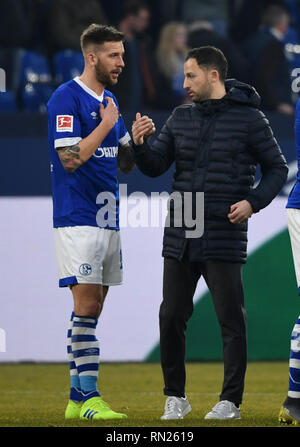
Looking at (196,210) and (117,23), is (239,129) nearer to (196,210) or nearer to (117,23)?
(196,210)

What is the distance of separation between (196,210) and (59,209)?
72 cm

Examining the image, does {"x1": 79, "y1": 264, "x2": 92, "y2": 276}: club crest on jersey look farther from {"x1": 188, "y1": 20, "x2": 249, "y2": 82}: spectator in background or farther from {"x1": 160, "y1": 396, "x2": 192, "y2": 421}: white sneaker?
{"x1": 188, "y1": 20, "x2": 249, "y2": 82}: spectator in background

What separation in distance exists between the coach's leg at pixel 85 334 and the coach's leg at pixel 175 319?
1.18 feet

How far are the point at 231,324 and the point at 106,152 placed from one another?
112 cm

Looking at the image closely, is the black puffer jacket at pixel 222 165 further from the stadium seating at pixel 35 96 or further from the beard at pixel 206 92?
the stadium seating at pixel 35 96

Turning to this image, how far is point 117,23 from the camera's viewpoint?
11.3 m

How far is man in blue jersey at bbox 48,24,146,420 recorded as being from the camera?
5.54 m

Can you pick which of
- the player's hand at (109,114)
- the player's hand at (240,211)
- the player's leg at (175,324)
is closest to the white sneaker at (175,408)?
the player's leg at (175,324)

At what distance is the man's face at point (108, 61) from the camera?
5.69m

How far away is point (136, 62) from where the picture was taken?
1030 centimetres

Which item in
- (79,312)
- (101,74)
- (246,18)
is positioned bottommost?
(79,312)

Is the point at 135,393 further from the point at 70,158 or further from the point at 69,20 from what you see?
the point at 69,20
